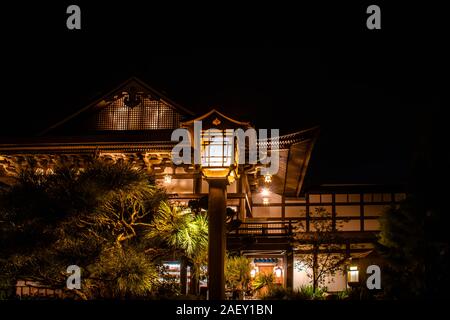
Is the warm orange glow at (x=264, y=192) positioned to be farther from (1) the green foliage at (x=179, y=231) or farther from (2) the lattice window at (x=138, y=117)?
(1) the green foliage at (x=179, y=231)

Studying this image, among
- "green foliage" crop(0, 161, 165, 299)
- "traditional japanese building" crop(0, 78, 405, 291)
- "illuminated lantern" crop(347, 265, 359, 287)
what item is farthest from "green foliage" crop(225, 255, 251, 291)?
"green foliage" crop(0, 161, 165, 299)

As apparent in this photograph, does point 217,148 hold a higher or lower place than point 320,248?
higher

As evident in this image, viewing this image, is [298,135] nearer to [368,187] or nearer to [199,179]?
[199,179]

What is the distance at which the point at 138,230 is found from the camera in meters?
11.7

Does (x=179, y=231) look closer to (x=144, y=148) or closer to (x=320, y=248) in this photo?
(x=144, y=148)

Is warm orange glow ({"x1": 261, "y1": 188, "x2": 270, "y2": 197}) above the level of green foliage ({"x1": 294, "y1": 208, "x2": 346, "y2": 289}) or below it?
above

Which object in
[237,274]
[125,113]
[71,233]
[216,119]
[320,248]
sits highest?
[125,113]

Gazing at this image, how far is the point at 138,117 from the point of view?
58.9 ft

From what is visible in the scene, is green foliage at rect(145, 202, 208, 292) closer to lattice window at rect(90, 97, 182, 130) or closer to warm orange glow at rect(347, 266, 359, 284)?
lattice window at rect(90, 97, 182, 130)

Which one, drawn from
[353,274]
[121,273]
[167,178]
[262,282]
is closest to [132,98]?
[167,178]

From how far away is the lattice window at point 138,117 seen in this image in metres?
17.7

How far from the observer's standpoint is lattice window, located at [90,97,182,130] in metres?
17.7

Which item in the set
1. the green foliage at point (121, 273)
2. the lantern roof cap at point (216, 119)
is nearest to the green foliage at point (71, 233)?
the green foliage at point (121, 273)
